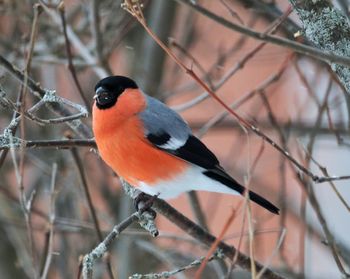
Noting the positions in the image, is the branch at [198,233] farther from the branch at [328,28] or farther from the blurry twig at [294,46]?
the blurry twig at [294,46]

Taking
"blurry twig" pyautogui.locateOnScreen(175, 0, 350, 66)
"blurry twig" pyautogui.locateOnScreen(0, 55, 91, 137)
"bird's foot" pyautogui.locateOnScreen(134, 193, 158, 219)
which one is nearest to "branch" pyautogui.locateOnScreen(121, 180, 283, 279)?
"bird's foot" pyautogui.locateOnScreen(134, 193, 158, 219)

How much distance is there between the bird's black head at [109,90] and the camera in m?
2.37

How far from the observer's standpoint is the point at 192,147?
238cm

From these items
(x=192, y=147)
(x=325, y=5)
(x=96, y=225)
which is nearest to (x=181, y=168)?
(x=192, y=147)

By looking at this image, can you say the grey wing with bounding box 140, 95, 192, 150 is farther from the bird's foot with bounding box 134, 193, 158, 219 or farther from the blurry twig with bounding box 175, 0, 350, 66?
the blurry twig with bounding box 175, 0, 350, 66

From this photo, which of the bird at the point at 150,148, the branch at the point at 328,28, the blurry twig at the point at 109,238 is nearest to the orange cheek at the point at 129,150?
the bird at the point at 150,148

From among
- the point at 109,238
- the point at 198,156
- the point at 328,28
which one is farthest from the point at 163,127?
the point at 328,28

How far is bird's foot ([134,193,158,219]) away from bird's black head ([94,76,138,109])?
1.16 feet

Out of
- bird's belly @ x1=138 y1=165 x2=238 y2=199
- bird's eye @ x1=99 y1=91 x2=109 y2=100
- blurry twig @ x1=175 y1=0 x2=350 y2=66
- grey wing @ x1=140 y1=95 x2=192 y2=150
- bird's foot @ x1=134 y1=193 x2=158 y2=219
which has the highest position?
bird's eye @ x1=99 y1=91 x2=109 y2=100

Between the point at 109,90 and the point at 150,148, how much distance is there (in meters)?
0.27

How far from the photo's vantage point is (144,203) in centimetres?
224

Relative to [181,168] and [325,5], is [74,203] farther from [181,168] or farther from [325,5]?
[325,5]

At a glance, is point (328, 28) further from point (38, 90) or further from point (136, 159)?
point (136, 159)

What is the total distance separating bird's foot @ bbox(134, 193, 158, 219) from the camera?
2142 millimetres
